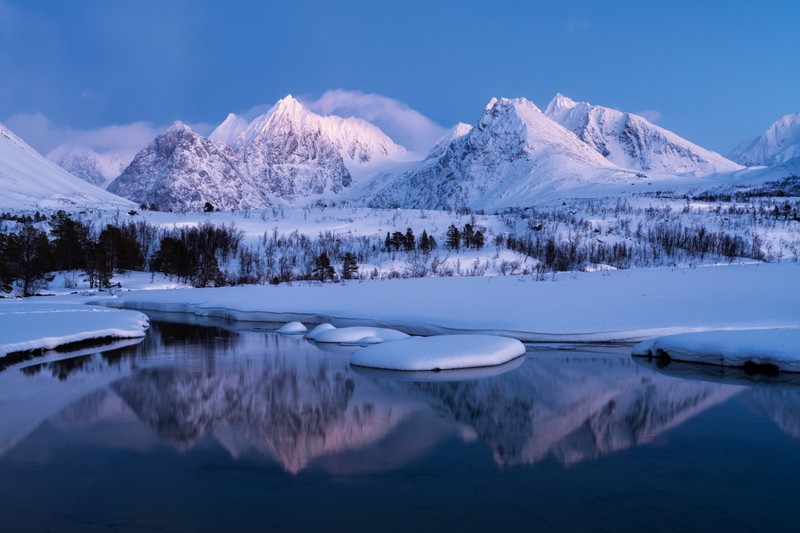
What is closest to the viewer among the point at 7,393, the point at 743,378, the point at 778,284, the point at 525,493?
the point at 525,493

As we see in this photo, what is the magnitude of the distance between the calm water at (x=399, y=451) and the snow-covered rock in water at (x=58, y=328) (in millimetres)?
4724

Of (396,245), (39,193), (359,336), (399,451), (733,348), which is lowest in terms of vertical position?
(399,451)

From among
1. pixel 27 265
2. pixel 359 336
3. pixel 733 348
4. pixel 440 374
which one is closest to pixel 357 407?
pixel 440 374

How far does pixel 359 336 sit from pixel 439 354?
22.5 ft

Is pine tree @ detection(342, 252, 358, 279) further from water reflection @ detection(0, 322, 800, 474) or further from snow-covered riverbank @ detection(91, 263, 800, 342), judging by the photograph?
water reflection @ detection(0, 322, 800, 474)

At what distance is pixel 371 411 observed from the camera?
12.8m

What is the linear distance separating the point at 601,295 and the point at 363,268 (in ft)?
198

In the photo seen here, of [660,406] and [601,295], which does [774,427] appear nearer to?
[660,406]

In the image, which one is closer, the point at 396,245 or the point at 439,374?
the point at 439,374

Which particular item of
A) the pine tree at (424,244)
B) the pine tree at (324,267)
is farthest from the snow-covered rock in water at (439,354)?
the pine tree at (424,244)

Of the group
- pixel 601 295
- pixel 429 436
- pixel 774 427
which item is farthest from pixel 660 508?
pixel 601 295

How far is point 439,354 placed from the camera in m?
17.8

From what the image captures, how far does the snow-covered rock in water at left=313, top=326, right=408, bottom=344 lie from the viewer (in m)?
23.7

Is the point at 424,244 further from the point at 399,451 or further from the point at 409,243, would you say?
the point at 399,451
